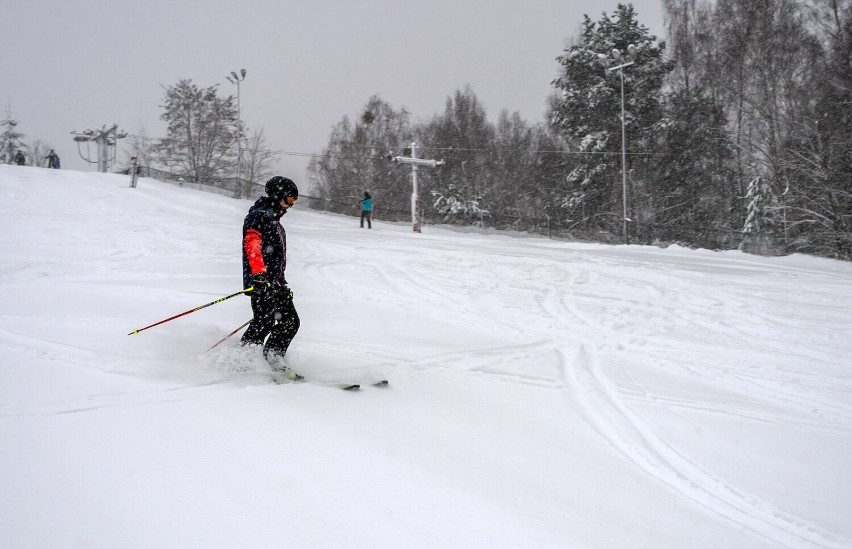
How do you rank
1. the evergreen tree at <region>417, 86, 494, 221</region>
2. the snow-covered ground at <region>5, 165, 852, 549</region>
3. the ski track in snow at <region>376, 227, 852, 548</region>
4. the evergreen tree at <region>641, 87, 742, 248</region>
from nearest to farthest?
the snow-covered ground at <region>5, 165, 852, 549</region> < the ski track in snow at <region>376, 227, 852, 548</region> < the evergreen tree at <region>641, 87, 742, 248</region> < the evergreen tree at <region>417, 86, 494, 221</region>

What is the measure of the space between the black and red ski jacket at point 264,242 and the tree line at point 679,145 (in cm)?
2398

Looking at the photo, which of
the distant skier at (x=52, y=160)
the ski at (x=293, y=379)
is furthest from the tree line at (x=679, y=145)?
the ski at (x=293, y=379)

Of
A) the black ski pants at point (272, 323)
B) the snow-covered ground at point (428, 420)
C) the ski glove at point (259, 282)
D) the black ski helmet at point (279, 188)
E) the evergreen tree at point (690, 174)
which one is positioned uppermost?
the evergreen tree at point (690, 174)

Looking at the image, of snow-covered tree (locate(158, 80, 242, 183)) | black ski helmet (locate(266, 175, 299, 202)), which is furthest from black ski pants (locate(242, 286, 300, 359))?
snow-covered tree (locate(158, 80, 242, 183))

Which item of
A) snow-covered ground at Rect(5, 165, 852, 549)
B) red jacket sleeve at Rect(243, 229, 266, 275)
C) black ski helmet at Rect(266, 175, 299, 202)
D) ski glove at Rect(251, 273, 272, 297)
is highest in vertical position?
black ski helmet at Rect(266, 175, 299, 202)

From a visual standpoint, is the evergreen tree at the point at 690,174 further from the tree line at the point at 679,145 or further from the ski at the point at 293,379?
the ski at the point at 293,379

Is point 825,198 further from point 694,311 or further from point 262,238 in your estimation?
point 262,238

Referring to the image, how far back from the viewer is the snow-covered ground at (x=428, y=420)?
9.40 feet

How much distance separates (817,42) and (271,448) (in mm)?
30513

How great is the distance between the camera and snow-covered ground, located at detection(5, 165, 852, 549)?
2865mm

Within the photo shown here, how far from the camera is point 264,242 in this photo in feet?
16.3

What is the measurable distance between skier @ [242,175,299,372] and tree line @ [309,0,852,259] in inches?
943

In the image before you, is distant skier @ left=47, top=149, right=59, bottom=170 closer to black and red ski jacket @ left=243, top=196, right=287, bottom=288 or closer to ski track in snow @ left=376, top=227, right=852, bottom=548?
ski track in snow @ left=376, top=227, right=852, bottom=548

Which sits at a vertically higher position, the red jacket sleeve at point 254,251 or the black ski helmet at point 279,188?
the black ski helmet at point 279,188
